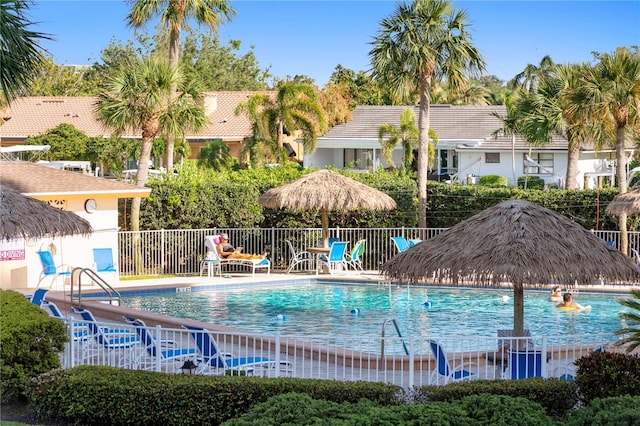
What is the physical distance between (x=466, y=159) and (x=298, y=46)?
42.1ft

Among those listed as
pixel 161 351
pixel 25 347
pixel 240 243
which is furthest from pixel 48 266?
pixel 25 347

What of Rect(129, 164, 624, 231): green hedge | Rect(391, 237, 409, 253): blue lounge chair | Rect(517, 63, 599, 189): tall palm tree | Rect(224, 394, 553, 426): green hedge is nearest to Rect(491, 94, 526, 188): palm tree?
Rect(517, 63, 599, 189): tall palm tree

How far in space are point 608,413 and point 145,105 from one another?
1969 cm

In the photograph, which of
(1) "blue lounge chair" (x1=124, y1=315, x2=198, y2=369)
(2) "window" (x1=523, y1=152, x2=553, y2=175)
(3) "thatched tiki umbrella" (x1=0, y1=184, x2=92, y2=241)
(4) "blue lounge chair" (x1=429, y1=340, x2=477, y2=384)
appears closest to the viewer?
(4) "blue lounge chair" (x1=429, y1=340, x2=477, y2=384)

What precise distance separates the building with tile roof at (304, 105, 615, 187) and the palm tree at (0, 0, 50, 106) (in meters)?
28.8

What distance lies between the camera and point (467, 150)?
152 feet

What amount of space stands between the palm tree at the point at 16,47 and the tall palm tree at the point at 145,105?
11.2m

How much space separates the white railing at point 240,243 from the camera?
25.7 metres

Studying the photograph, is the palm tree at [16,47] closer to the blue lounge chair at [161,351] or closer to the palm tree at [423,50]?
the blue lounge chair at [161,351]

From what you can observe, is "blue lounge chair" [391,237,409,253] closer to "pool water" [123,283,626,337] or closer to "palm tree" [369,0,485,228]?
"pool water" [123,283,626,337]

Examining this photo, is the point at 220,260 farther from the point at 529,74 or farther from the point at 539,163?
the point at 529,74

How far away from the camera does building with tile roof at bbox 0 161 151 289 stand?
22.7 m

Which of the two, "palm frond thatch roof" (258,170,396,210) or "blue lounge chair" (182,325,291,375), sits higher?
"palm frond thatch roof" (258,170,396,210)

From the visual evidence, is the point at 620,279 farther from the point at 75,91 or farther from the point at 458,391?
the point at 75,91
